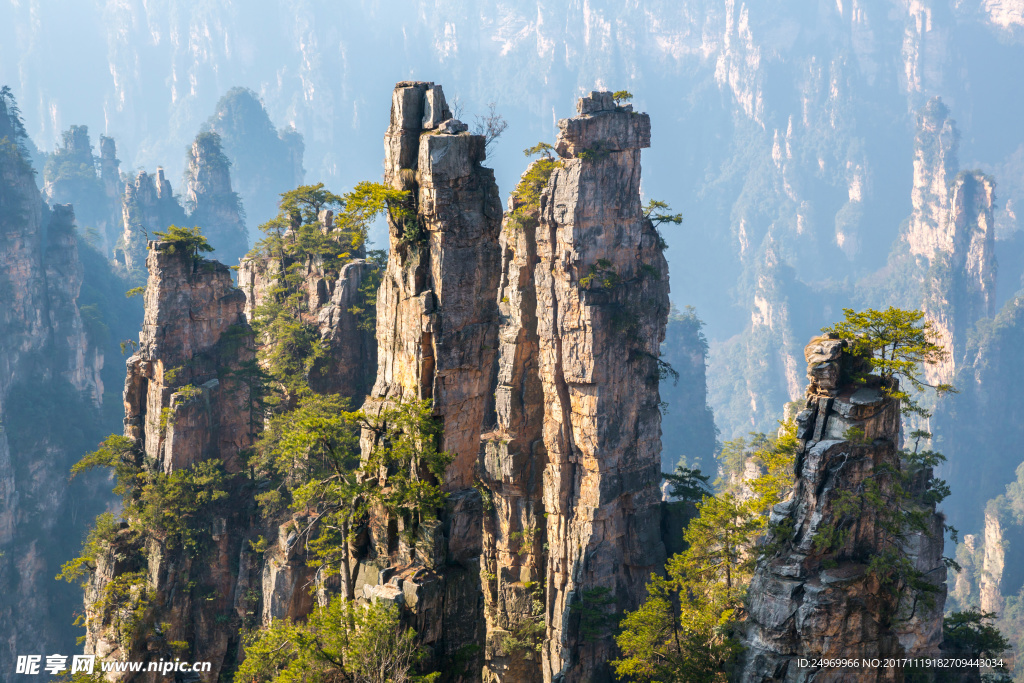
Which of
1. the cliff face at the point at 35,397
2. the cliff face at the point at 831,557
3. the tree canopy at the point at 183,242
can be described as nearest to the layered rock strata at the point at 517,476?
the tree canopy at the point at 183,242

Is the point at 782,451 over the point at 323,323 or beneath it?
beneath

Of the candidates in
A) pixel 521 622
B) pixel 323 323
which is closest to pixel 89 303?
pixel 323 323

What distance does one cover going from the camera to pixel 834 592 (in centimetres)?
2116

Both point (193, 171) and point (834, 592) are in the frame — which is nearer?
point (834, 592)

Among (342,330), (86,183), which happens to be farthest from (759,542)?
(86,183)

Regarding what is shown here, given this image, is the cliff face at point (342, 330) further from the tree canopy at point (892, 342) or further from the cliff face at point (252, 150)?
the cliff face at point (252, 150)

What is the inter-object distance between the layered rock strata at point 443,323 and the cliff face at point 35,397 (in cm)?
4831

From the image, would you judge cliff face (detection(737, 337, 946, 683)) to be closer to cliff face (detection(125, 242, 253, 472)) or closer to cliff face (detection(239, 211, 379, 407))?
cliff face (detection(239, 211, 379, 407))

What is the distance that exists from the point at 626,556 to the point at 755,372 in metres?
143

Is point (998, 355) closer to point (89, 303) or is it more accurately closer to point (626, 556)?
point (626, 556)

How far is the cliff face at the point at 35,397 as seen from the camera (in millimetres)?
59844

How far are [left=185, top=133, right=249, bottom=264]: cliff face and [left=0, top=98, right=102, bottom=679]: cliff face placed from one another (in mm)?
36817

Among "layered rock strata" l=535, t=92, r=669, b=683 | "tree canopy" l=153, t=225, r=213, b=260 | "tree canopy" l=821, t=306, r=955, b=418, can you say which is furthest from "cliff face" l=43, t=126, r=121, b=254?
"tree canopy" l=821, t=306, r=955, b=418

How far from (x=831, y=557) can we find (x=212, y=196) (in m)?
111
